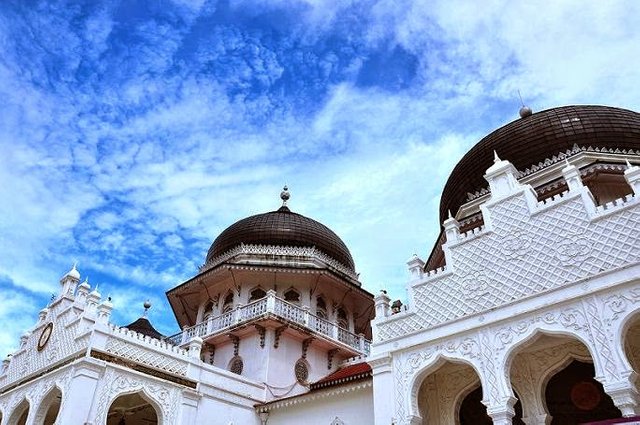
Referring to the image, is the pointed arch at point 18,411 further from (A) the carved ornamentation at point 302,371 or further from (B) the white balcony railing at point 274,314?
(A) the carved ornamentation at point 302,371

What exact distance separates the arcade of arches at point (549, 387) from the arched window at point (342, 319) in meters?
9.23

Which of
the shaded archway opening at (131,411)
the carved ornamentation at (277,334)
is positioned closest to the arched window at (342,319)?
the carved ornamentation at (277,334)

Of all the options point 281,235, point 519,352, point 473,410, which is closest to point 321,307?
point 281,235

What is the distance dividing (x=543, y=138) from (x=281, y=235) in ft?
34.5

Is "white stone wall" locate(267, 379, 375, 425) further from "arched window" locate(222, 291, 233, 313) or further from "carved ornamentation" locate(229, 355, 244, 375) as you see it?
"arched window" locate(222, 291, 233, 313)

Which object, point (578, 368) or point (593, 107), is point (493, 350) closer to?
point (578, 368)

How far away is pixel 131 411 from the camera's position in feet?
46.3

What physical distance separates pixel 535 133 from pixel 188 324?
15.4m

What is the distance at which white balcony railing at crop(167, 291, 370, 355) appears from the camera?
1644 cm

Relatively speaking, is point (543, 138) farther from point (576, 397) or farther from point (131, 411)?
point (131, 411)

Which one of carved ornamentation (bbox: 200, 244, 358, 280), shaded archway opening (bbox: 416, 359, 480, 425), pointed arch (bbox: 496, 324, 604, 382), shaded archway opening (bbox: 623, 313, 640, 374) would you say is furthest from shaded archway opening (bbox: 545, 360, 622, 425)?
carved ornamentation (bbox: 200, 244, 358, 280)

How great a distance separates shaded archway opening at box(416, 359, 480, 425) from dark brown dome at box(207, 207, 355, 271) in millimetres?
10098

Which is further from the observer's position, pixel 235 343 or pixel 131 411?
pixel 235 343

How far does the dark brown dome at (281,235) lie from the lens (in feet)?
66.3
